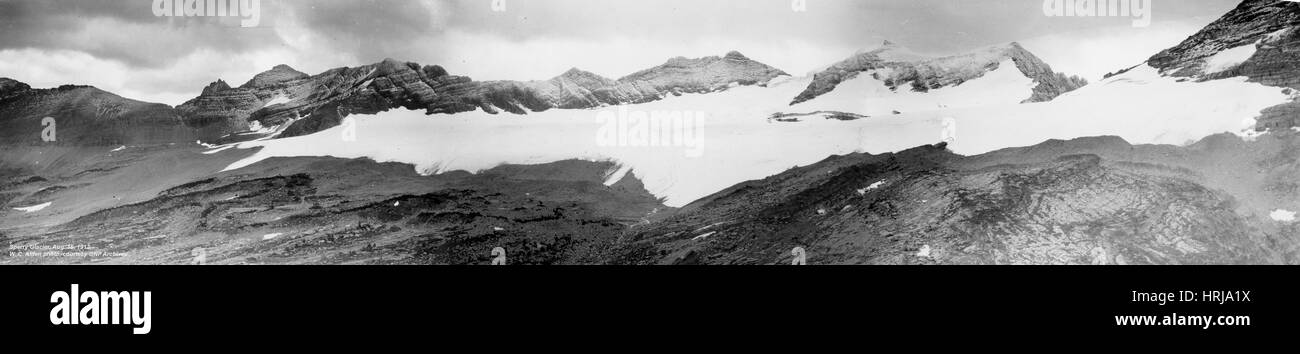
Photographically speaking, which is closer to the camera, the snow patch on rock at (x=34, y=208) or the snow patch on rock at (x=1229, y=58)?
the snow patch on rock at (x=1229, y=58)

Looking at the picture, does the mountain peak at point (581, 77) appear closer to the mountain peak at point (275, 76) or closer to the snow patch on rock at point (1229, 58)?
the mountain peak at point (275, 76)

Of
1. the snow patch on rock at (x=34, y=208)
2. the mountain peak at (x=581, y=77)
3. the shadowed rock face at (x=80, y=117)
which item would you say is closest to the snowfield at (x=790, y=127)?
the mountain peak at (x=581, y=77)

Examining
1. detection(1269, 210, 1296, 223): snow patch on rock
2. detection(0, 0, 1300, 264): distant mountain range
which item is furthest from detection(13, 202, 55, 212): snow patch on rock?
detection(1269, 210, 1296, 223): snow patch on rock

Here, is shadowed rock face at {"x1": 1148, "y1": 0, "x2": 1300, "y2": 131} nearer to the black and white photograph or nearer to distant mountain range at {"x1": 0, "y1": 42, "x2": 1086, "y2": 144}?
the black and white photograph

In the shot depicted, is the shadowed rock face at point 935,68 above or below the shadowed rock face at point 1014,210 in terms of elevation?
above

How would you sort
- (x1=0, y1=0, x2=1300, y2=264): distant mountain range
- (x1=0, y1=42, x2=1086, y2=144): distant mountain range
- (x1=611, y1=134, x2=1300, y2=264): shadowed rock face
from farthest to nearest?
1. (x1=0, y1=42, x2=1086, y2=144): distant mountain range
2. (x1=0, y1=0, x2=1300, y2=264): distant mountain range
3. (x1=611, y1=134, x2=1300, y2=264): shadowed rock face
